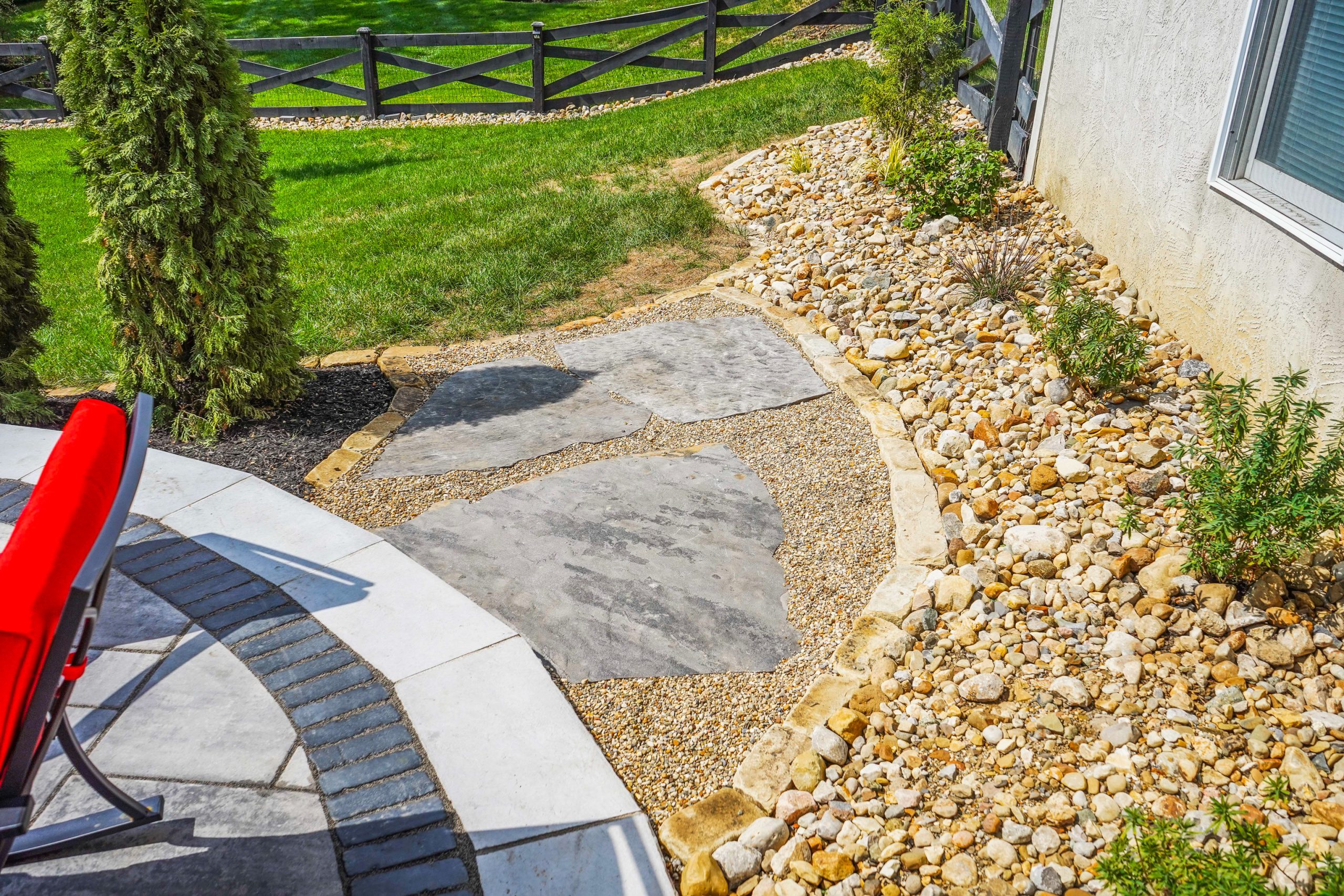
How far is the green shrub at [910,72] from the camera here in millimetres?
7266

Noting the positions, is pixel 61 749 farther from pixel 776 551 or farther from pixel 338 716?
pixel 776 551

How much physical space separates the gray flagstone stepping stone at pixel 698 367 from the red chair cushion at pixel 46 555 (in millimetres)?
3049

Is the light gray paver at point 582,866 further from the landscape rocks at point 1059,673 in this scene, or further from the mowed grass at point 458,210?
the mowed grass at point 458,210

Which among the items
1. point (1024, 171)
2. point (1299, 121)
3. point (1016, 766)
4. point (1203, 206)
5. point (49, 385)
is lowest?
point (49, 385)

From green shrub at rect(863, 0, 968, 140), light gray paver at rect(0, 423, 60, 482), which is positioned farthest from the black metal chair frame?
green shrub at rect(863, 0, 968, 140)

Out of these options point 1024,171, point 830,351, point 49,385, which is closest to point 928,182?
point 1024,171

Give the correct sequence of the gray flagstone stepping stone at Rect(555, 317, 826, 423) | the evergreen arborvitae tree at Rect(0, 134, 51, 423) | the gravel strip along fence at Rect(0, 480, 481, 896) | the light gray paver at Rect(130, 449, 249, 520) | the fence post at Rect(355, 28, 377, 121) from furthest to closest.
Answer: the fence post at Rect(355, 28, 377, 121) → the gray flagstone stepping stone at Rect(555, 317, 826, 423) → the evergreen arborvitae tree at Rect(0, 134, 51, 423) → the light gray paver at Rect(130, 449, 249, 520) → the gravel strip along fence at Rect(0, 480, 481, 896)

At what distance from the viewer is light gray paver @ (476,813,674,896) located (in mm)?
2404

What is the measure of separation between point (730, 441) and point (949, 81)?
16.4 feet

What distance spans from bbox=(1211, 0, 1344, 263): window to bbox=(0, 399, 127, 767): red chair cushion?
12.9 ft

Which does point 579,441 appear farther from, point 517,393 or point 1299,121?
point 1299,121

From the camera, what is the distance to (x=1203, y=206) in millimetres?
4340

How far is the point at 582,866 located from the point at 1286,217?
3559mm

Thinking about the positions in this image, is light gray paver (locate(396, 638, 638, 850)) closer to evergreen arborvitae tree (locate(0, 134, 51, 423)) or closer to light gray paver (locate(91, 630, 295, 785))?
light gray paver (locate(91, 630, 295, 785))
